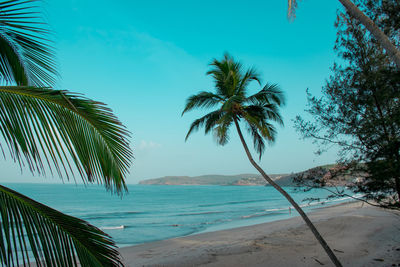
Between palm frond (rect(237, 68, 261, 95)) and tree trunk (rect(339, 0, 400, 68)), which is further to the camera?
palm frond (rect(237, 68, 261, 95))

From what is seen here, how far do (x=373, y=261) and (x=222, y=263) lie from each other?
473 centimetres


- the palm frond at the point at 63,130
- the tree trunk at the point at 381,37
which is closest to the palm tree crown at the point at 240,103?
the tree trunk at the point at 381,37

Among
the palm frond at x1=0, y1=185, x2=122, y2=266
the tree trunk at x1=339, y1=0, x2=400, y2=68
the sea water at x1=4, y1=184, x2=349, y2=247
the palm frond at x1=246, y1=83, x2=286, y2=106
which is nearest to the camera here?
the palm frond at x1=0, y1=185, x2=122, y2=266

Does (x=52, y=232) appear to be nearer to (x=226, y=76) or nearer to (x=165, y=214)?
(x=226, y=76)

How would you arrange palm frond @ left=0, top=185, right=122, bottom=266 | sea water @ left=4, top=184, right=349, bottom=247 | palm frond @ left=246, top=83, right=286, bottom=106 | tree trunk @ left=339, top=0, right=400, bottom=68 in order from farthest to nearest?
1. sea water @ left=4, top=184, right=349, bottom=247
2. palm frond @ left=246, top=83, right=286, bottom=106
3. tree trunk @ left=339, top=0, right=400, bottom=68
4. palm frond @ left=0, top=185, right=122, bottom=266

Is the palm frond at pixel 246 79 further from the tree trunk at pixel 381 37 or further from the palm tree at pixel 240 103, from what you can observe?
the tree trunk at pixel 381 37

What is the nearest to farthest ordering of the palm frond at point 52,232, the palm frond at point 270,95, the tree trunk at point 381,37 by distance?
the palm frond at point 52,232 → the tree trunk at point 381,37 → the palm frond at point 270,95

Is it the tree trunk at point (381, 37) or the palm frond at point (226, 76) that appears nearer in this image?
the tree trunk at point (381, 37)

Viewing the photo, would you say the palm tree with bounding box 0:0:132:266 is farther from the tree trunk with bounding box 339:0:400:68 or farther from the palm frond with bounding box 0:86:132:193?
the tree trunk with bounding box 339:0:400:68

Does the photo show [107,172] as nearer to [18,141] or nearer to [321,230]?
[18,141]

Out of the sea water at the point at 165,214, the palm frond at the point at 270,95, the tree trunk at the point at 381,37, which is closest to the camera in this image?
the tree trunk at the point at 381,37

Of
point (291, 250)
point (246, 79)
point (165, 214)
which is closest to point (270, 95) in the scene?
point (246, 79)

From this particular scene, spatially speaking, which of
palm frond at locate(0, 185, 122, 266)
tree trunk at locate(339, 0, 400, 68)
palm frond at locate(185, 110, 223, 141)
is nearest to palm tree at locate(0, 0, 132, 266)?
palm frond at locate(0, 185, 122, 266)

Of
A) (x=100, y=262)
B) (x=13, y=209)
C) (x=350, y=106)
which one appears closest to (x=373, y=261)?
(x=350, y=106)
